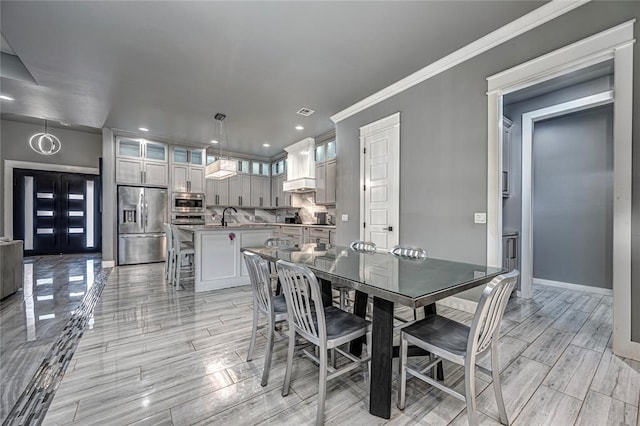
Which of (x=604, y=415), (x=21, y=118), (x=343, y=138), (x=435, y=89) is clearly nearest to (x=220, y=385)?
(x=604, y=415)

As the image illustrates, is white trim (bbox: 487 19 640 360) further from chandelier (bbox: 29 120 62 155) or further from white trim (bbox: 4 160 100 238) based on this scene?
white trim (bbox: 4 160 100 238)

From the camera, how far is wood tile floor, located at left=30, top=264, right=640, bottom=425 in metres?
1.44

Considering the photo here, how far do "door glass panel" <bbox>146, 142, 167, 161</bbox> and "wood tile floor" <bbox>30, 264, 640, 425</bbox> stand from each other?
432 cm

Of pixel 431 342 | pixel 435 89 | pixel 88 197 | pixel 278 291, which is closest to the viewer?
pixel 431 342

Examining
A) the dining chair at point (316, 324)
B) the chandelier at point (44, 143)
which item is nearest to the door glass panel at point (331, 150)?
the dining chair at point (316, 324)

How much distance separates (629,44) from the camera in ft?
6.41

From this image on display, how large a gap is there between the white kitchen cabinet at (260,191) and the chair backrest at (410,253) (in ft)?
19.0

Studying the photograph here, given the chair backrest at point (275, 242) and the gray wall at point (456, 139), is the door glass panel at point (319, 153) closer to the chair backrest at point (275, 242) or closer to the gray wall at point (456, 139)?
the gray wall at point (456, 139)

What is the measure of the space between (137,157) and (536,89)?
7.23 metres

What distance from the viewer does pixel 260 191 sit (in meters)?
7.69

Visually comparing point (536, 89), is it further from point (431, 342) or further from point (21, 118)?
point (21, 118)

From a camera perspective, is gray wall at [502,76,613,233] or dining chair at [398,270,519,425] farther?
gray wall at [502,76,613,233]

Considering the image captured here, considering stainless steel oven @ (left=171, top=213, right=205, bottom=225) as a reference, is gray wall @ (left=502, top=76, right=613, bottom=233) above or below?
above

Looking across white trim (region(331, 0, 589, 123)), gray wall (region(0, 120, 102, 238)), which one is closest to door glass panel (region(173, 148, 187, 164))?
gray wall (region(0, 120, 102, 238))
